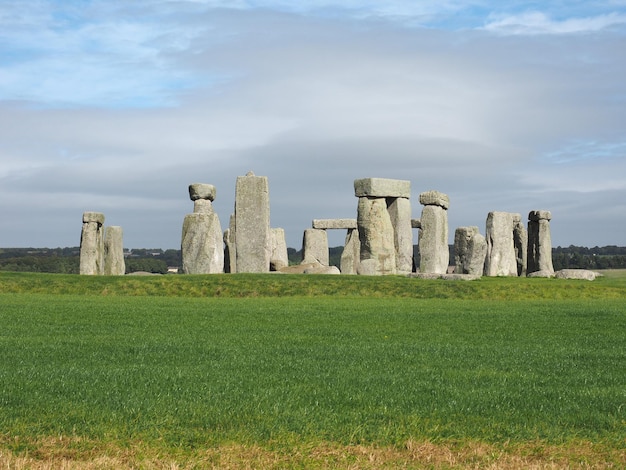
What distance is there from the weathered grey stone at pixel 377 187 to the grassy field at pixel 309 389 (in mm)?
14214

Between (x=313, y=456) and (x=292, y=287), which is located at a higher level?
(x=292, y=287)

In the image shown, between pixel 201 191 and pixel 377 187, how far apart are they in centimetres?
636

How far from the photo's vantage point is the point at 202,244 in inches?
1174

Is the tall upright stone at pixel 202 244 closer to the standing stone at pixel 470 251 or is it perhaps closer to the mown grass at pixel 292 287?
the mown grass at pixel 292 287

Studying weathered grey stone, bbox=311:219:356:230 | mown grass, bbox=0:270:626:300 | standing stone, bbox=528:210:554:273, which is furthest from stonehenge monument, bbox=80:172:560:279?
mown grass, bbox=0:270:626:300

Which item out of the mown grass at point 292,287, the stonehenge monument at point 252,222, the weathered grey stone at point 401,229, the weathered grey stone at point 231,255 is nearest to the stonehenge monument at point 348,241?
the weathered grey stone at point 401,229

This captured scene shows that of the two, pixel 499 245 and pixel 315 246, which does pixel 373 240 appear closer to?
pixel 499 245

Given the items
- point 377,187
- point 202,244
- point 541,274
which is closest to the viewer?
point 202,244

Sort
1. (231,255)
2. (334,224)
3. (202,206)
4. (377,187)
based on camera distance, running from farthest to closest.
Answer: (334,224)
(231,255)
(377,187)
(202,206)

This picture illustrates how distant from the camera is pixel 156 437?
7082mm

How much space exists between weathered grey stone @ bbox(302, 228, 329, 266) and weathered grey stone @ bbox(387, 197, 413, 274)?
290 inches

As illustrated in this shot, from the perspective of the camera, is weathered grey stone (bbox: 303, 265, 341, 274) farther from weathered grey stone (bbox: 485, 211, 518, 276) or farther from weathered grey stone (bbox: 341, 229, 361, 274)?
weathered grey stone (bbox: 485, 211, 518, 276)

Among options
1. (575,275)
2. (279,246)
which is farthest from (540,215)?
(279,246)

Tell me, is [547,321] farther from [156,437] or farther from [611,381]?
[156,437]
